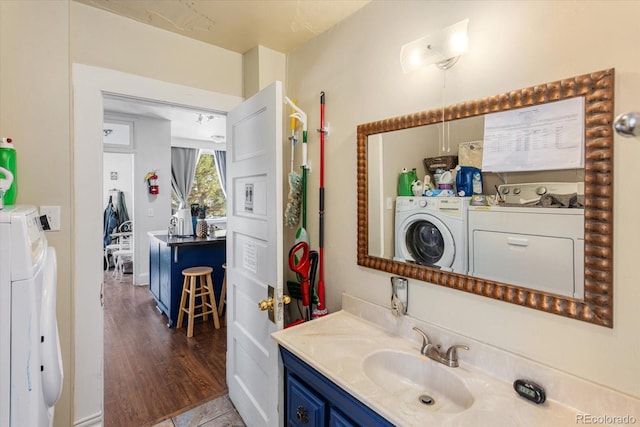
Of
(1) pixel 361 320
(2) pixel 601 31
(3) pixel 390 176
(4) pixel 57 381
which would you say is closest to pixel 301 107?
(3) pixel 390 176

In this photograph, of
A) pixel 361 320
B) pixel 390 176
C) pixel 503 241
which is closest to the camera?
pixel 503 241

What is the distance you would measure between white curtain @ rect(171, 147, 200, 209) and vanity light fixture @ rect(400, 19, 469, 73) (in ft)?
19.5

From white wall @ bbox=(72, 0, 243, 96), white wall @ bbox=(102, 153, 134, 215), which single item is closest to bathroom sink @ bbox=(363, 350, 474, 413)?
white wall @ bbox=(72, 0, 243, 96)

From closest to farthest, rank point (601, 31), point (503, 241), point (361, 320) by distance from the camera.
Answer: point (601, 31) < point (503, 241) < point (361, 320)

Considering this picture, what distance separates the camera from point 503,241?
1091 mm

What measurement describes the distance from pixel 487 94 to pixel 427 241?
61 cm

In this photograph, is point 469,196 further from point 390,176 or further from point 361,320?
point 361,320

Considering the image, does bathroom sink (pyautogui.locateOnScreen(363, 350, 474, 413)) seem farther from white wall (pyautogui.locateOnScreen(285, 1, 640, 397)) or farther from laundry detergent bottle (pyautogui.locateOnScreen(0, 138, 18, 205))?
laundry detergent bottle (pyautogui.locateOnScreen(0, 138, 18, 205))

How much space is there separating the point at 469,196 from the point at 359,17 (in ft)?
3.66

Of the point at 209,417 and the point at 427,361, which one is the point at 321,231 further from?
the point at 209,417

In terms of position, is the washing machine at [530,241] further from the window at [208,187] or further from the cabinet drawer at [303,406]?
the window at [208,187]

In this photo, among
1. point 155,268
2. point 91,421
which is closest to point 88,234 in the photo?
point 91,421

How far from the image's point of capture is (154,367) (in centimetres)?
259

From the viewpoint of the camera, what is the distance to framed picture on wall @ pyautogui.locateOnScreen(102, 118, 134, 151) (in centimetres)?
444
